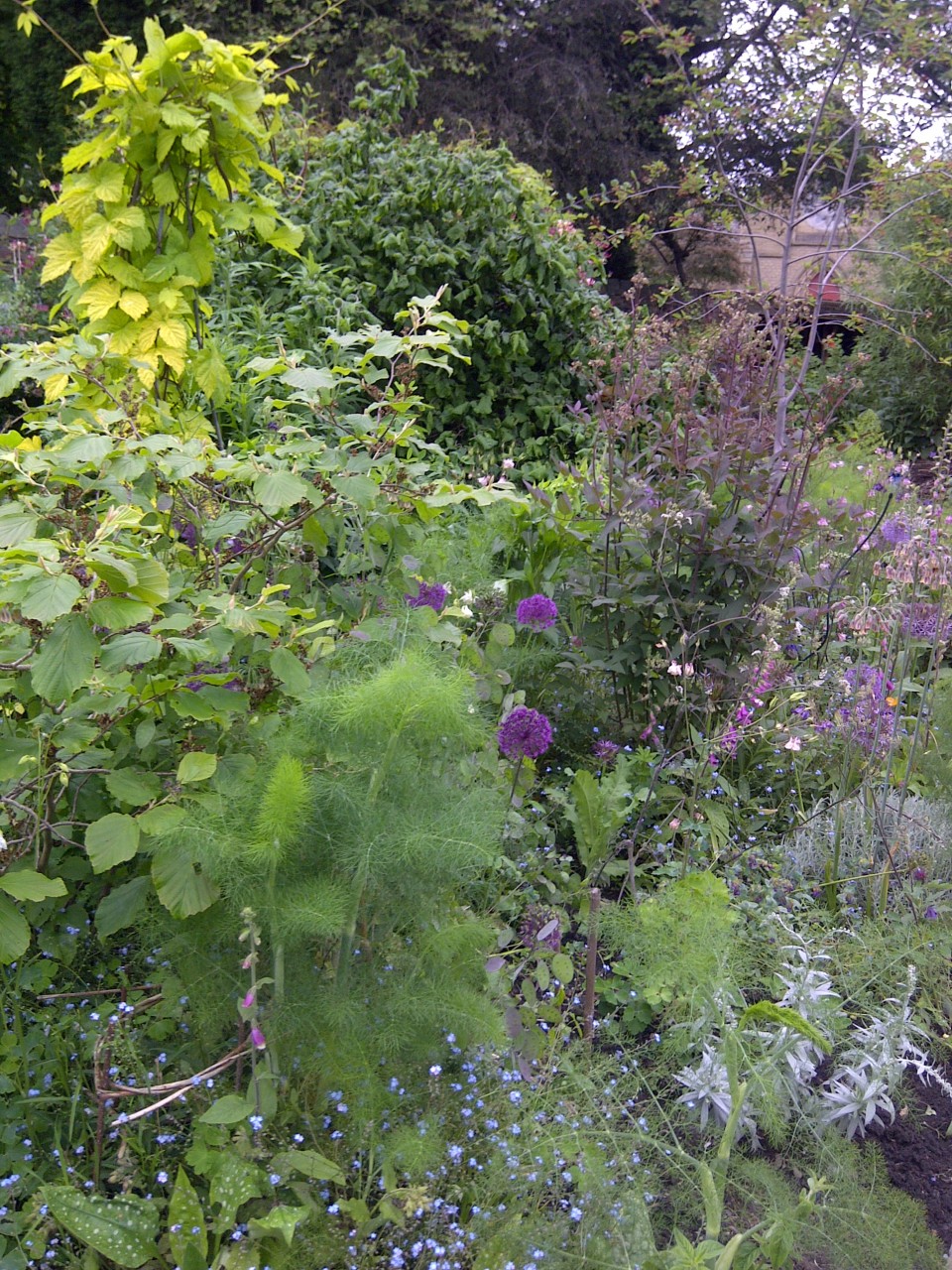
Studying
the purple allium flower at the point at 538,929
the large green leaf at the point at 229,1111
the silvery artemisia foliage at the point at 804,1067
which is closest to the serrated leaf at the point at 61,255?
the purple allium flower at the point at 538,929

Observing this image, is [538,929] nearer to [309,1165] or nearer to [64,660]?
[309,1165]

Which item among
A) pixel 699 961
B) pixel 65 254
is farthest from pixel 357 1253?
pixel 65 254

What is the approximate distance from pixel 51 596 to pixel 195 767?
426mm

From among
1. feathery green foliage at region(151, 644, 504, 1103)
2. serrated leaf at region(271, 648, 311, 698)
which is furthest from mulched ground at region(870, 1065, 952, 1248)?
serrated leaf at region(271, 648, 311, 698)

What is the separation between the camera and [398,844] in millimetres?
1777

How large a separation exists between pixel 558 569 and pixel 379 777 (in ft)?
6.66

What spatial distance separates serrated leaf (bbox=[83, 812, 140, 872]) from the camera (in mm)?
1782

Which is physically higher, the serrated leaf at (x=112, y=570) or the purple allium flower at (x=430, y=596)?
the serrated leaf at (x=112, y=570)

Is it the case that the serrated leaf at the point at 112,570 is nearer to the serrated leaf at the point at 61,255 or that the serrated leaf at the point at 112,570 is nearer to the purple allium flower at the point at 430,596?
the purple allium flower at the point at 430,596

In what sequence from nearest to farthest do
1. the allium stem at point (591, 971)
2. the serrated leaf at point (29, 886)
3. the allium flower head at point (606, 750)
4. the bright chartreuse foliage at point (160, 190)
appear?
the serrated leaf at point (29, 886), the allium stem at point (591, 971), the bright chartreuse foliage at point (160, 190), the allium flower head at point (606, 750)

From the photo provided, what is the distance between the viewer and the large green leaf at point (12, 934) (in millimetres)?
1736

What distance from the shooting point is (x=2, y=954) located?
5.69 ft

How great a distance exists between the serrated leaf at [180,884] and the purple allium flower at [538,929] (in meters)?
0.89

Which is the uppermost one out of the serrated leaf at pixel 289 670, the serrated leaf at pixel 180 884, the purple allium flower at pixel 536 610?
the serrated leaf at pixel 289 670
